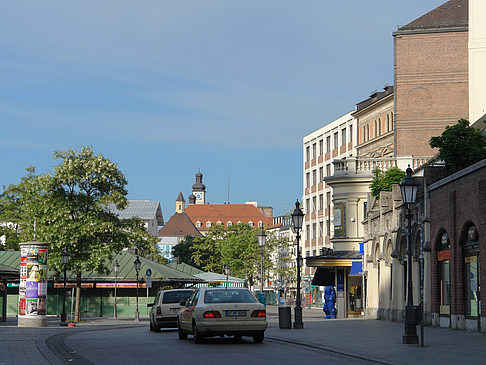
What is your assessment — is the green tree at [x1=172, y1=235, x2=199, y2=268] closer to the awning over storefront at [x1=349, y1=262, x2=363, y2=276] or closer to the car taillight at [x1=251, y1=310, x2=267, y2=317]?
the awning over storefront at [x1=349, y1=262, x2=363, y2=276]

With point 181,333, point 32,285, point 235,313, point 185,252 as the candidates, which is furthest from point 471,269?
point 185,252

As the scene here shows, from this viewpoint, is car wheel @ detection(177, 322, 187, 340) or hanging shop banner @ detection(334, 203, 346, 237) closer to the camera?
car wheel @ detection(177, 322, 187, 340)

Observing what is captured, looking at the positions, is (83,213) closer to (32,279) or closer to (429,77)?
(32,279)

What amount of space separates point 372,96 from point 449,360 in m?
72.9

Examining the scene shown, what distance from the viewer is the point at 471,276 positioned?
2738cm

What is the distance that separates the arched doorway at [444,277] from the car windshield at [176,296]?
29.7 ft

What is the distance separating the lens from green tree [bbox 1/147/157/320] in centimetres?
4622

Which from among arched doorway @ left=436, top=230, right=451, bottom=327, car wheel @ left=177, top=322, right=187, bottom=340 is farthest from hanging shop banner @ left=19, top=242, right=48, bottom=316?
arched doorway @ left=436, top=230, right=451, bottom=327

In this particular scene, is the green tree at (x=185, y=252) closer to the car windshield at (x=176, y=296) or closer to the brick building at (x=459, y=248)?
the car windshield at (x=176, y=296)

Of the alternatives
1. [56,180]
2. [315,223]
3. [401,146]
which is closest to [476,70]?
[401,146]

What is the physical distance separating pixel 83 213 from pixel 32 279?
7.11m

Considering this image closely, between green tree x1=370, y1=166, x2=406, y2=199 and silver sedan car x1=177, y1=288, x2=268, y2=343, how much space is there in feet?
89.6

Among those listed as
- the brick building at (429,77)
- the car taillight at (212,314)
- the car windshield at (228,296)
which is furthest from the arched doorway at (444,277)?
the brick building at (429,77)

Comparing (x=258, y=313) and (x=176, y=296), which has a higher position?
(x=176, y=296)
